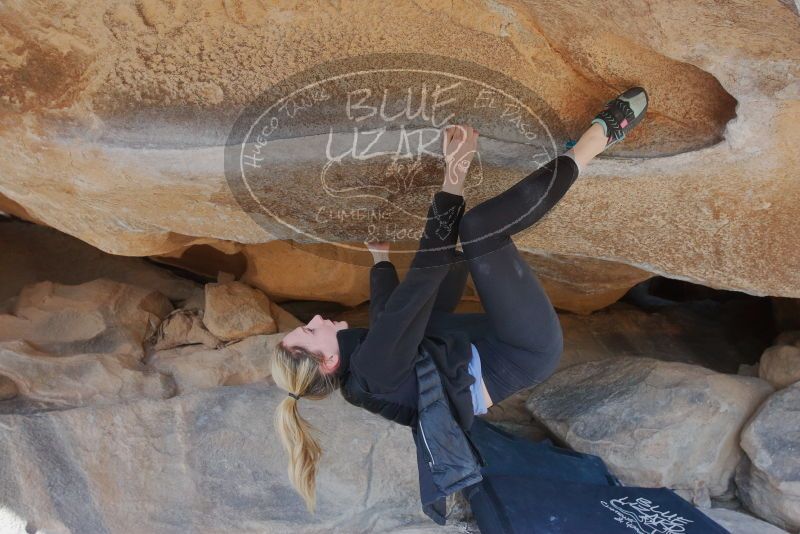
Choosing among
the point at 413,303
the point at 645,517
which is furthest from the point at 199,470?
A: the point at 645,517

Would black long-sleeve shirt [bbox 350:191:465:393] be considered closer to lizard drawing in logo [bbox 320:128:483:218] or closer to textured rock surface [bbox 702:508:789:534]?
lizard drawing in logo [bbox 320:128:483:218]

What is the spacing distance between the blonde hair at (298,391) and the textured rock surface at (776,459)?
4.51 feet

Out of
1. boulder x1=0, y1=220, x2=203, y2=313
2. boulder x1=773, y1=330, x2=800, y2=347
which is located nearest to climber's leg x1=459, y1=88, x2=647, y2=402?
boulder x1=773, y1=330, x2=800, y2=347

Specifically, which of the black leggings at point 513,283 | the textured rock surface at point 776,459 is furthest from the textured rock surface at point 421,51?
the textured rock surface at point 776,459

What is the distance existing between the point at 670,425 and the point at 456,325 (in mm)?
944

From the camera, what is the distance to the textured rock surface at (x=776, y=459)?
2.02 m

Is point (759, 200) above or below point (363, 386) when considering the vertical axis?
above

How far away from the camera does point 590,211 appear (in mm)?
1769

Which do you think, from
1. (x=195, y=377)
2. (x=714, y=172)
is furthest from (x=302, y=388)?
(x=714, y=172)

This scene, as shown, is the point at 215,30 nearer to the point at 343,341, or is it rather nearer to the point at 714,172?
the point at 343,341

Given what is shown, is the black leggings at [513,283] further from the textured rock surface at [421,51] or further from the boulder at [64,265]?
the boulder at [64,265]

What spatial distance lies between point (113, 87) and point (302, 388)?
82 cm

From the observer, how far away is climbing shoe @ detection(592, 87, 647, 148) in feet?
4.72

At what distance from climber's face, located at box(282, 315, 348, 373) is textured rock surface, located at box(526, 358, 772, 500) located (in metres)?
1.05
